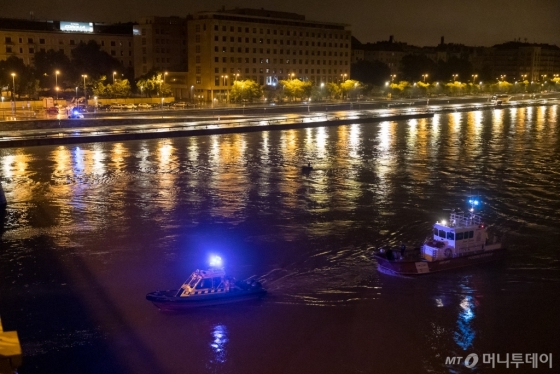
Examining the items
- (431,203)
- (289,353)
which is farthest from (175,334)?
(431,203)

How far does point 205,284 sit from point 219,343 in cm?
144

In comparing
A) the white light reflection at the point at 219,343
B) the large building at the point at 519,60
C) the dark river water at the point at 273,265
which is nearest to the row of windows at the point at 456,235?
the dark river water at the point at 273,265

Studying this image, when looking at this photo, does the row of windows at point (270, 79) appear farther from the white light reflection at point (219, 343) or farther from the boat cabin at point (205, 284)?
the white light reflection at point (219, 343)

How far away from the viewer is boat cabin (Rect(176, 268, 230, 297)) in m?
10.1

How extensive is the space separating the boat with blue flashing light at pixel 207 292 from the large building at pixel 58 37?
194 feet

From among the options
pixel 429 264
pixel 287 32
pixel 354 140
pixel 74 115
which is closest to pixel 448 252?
pixel 429 264

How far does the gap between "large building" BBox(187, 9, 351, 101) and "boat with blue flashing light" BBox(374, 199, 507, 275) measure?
5480cm

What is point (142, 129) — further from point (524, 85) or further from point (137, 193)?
point (524, 85)

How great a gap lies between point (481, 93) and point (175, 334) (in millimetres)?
88921

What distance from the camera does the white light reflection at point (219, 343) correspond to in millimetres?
8626

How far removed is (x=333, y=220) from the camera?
51.9ft

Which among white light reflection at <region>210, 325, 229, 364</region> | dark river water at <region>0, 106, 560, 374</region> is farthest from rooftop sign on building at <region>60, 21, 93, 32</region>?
white light reflection at <region>210, 325, 229, 364</region>

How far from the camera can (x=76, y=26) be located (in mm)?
67312

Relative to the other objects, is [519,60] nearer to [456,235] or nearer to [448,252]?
[456,235]
